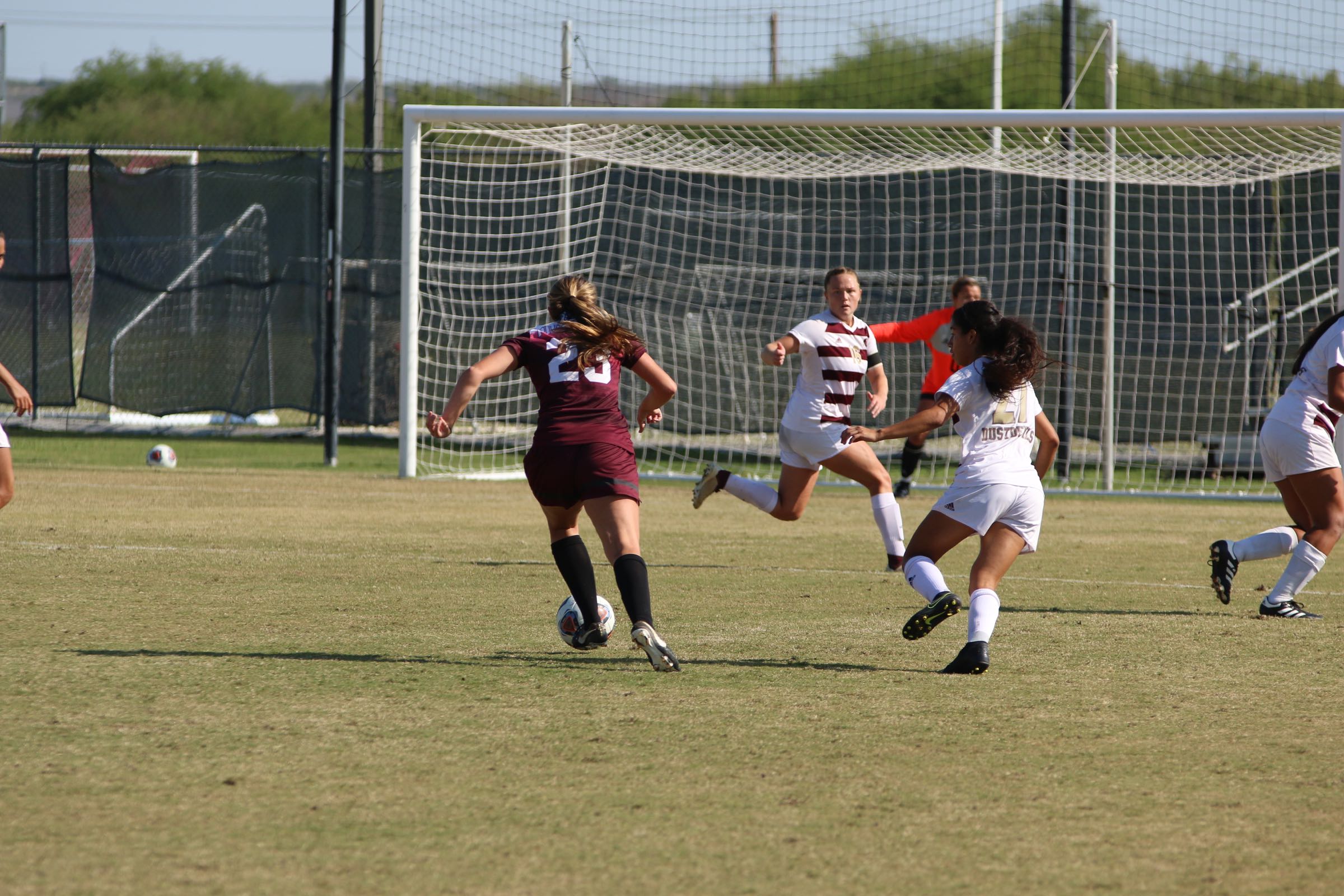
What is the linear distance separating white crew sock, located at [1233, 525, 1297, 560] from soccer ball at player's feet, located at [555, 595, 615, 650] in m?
3.62

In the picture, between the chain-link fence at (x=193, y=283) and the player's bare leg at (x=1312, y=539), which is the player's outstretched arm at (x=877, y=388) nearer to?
the player's bare leg at (x=1312, y=539)

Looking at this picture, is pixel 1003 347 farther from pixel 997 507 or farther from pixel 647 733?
pixel 647 733

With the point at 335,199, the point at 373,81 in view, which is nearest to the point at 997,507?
the point at 335,199

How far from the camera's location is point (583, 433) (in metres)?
6.45

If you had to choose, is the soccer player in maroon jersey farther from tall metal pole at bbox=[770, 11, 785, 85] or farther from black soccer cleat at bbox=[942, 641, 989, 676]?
tall metal pole at bbox=[770, 11, 785, 85]

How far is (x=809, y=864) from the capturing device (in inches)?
150

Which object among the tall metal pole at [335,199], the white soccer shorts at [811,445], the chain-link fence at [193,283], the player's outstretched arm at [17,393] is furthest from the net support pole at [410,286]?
the white soccer shorts at [811,445]

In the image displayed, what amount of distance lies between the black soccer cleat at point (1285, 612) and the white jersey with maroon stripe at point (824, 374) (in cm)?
268

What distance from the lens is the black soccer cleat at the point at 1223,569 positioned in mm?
8102

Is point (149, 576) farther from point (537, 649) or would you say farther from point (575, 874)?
point (575, 874)

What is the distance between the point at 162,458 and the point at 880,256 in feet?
30.5

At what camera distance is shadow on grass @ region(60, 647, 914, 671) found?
21.0 feet

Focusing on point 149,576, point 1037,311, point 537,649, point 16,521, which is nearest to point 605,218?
point 1037,311

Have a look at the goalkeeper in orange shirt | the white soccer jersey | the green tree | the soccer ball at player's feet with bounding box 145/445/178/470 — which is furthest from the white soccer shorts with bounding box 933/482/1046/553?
the green tree
